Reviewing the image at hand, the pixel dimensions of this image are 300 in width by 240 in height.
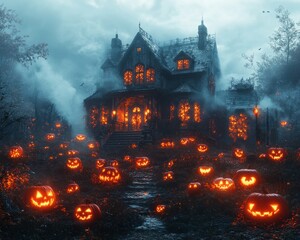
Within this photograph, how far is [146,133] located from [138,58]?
942 cm

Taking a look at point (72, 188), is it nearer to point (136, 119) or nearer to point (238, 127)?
point (136, 119)

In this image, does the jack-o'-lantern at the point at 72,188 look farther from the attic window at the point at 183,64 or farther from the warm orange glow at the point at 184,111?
the attic window at the point at 183,64

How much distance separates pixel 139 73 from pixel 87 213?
79.5 feet

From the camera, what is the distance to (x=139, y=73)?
101 feet

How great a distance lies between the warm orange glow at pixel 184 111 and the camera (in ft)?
95.0

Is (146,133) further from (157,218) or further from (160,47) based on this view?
(157,218)

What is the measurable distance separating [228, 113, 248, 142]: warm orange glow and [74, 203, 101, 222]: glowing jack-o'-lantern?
28042 mm

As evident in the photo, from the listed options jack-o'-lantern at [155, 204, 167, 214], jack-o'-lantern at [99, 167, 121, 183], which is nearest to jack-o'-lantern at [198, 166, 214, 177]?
jack-o'-lantern at [99, 167, 121, 183]

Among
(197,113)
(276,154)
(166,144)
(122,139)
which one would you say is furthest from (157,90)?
(276,154)

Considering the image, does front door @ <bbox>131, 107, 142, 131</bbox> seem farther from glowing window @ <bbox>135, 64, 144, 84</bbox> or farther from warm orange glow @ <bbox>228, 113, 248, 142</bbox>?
warm orange glow @ <bbox>228, 113, 248, 142</bbox>

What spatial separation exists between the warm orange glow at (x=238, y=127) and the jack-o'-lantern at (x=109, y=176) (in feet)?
77.8

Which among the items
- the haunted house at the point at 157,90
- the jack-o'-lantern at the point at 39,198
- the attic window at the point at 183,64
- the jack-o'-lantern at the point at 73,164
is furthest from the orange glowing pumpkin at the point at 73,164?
the attic window at the point at 183,64

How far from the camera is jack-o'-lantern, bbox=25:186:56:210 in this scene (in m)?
8.53

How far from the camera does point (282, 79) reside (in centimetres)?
3419
